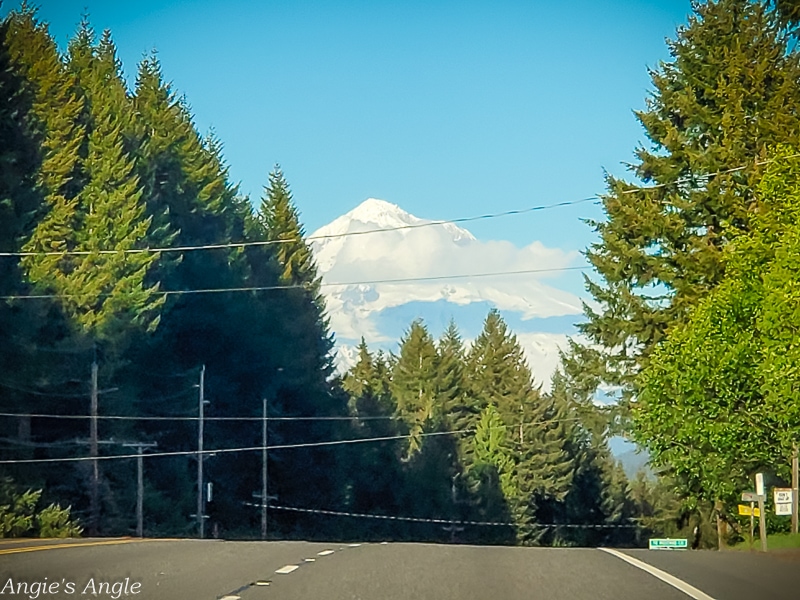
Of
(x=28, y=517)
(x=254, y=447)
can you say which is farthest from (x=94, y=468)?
(x=254, y=447)

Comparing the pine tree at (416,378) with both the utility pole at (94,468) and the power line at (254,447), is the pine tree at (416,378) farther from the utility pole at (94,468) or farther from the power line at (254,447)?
the utility pole at (94,468)

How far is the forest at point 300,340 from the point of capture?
31516mm

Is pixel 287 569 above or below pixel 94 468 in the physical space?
below

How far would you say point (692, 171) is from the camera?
40.1 meters

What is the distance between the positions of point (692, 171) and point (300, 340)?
153 ft

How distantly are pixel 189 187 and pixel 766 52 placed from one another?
134 ft

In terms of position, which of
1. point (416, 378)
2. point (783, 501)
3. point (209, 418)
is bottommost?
point (783, 501)

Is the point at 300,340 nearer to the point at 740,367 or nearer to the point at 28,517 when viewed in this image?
the point at 28,517

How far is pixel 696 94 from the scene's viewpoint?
1640 inches

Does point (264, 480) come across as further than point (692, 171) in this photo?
Yes

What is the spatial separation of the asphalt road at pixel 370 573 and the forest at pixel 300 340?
35.0 feet

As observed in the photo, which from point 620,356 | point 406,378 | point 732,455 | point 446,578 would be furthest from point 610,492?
point 446,578

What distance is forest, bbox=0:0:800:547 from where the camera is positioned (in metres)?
31.5

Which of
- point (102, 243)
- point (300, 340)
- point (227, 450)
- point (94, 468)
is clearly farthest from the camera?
point (300, 340)
